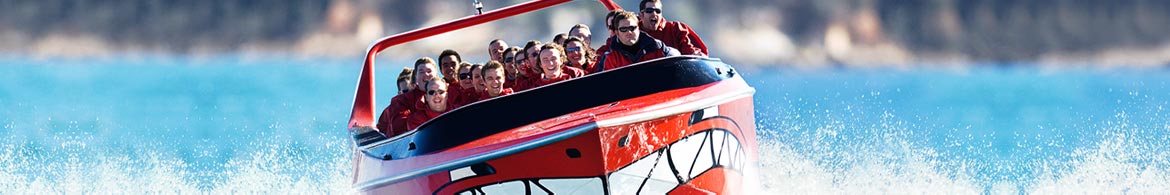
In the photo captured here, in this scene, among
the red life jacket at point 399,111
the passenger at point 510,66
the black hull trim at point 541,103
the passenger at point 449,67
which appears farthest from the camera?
the passenger at point 449,67

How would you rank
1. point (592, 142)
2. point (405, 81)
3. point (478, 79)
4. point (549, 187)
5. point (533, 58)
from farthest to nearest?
point (405, 81), point (533, 58), point (478, 79), point (549, 187), point (592, 142)

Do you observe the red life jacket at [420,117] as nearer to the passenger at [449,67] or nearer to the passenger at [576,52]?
the passenger at [576,52]

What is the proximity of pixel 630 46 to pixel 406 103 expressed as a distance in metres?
1.04

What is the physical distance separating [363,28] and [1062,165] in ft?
21.3

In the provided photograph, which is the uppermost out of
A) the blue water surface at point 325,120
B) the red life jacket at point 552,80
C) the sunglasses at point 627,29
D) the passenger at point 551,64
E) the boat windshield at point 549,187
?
the sunglasses at point 627,29

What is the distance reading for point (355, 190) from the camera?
18.9ft

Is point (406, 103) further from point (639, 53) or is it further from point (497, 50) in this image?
point (639, 53)

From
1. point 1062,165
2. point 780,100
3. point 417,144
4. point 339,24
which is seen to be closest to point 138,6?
point 339,24

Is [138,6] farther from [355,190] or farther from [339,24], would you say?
[355,190]

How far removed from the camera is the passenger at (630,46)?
550cm

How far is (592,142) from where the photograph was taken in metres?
4.46

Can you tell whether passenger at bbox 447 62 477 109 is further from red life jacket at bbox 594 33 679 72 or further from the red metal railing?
the red metal railing

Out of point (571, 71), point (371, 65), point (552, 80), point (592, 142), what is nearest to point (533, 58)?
point (571, 71)

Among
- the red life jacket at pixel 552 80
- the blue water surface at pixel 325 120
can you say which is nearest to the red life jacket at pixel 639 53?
the red life jacket at pixel 552 80
